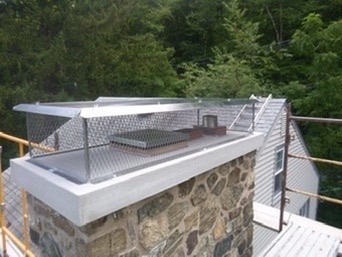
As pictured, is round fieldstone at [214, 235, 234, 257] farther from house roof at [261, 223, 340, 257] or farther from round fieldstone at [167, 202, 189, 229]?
round fieldstone at [167, 202, 189, 229]

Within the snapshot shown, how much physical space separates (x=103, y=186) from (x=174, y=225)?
0.62 metres

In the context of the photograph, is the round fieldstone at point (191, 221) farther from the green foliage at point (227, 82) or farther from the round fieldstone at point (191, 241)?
the green foliage at point (227, 82)

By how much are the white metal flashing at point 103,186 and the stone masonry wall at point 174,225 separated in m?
0.09

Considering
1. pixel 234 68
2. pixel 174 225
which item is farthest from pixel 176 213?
pixel 234 68

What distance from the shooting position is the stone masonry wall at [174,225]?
1355mm

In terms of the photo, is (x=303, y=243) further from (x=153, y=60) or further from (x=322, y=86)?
(x=153, y=60)

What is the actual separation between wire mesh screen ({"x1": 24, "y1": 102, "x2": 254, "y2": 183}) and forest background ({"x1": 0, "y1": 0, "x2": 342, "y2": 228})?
8.01 m

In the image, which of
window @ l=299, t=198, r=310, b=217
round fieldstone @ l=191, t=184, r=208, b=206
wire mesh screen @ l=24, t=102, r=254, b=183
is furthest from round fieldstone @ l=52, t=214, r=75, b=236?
window @ l=299, t=198, r=310, b=217

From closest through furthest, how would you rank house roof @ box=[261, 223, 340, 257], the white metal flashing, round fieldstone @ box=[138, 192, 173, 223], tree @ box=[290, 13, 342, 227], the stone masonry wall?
the white metal flashing → the stone masonry wall → round fieldstone @ box=[138, 192, 173, 223] → house roof @ box=[261, 223, 340, 257] → tree @ box=[290, 13, 342, 227]

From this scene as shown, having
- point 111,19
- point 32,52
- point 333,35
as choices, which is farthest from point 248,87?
point 32,52

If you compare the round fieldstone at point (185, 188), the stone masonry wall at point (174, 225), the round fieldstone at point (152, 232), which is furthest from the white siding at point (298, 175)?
the round fieldstone at point (152, 232)

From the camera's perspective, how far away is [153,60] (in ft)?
36.3

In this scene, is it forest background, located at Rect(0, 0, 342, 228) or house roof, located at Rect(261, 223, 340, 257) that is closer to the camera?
house roof, located at Rect(261, 223, 340, 257)

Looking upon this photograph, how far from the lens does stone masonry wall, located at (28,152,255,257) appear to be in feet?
4.45
